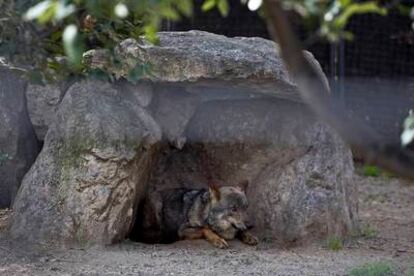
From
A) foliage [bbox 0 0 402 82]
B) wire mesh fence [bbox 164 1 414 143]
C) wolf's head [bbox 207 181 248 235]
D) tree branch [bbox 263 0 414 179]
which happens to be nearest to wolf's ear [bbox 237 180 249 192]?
wolf's head [bbox 207 181 248 235]

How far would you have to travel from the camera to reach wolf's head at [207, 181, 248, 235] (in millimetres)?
4918

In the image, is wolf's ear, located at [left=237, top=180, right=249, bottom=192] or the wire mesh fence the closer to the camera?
wolf's ear, located at [left=237, top=180, right=249, bottom=192]

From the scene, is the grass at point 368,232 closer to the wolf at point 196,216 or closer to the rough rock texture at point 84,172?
the wolf at point 196,216

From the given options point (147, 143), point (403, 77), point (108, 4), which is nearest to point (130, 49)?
point (147, 143)

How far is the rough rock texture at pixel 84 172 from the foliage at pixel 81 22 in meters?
0.51

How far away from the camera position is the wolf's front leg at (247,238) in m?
4.89

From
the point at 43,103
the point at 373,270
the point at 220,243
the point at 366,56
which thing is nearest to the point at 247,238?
the point at 220,243

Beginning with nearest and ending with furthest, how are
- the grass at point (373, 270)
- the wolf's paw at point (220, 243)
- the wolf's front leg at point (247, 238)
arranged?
1. the grass at point (373, 270)
2. the wolf's paw at point (220, 243)
3. the wolf's front leg at point (247, 238)

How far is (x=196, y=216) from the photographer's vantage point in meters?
5.01

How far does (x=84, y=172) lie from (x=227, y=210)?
33.7 inches

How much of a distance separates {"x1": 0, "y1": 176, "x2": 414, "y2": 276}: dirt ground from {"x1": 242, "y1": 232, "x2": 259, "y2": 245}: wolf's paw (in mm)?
39

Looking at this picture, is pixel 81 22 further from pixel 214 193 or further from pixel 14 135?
pixel 14 135

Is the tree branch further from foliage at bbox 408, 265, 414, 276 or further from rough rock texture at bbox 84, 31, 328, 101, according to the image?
rough rock texture at bbox 84, 31, 328, 101

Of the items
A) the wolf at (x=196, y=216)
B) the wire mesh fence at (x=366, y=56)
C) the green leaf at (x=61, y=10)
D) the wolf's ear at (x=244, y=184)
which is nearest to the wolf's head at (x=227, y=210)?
the wolf at (x=196, y=216)
